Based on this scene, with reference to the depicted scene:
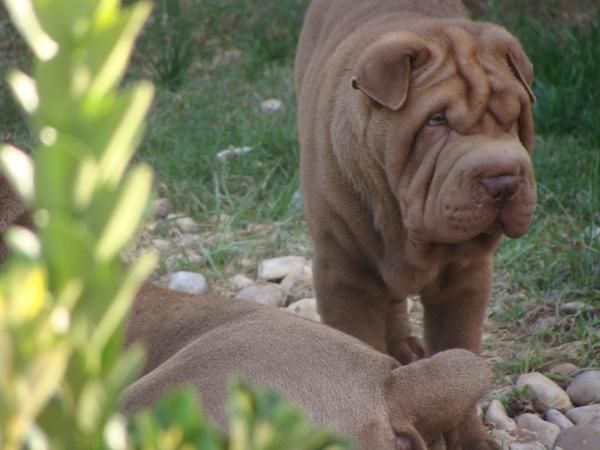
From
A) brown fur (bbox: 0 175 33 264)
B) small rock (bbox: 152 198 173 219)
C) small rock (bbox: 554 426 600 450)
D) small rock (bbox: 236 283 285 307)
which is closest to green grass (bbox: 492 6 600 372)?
small rock (bbox: 554 426 600 450)

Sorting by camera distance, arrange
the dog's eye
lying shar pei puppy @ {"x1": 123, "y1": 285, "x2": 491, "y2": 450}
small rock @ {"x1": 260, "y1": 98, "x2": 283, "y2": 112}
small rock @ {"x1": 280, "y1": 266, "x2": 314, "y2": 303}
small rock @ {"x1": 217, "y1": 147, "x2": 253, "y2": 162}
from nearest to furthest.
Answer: lying shar pei puppy @ {"x1": 123, "y1": 285, "x2": 491, "y2": 450} → the dog's eye → small rock @ {"x1": 280, "y1": 266, "x2": 314, "y2": 303} → small rock @ {"x1": 217, "y1": 147, "x2": 253, "y2": 162} → small rock @ {"x1": 260, "y1": 98, "x2": 283, "y2": 112}

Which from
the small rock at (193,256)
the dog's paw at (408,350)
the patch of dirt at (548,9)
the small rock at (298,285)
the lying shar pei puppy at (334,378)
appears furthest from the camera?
the patch of dirt at (548,9)

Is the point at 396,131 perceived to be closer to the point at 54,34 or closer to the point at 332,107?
the point at 332,107

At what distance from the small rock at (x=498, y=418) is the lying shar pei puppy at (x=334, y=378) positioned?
1019mm

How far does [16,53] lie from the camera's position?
6.09m

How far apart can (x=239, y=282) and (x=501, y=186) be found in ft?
6.71

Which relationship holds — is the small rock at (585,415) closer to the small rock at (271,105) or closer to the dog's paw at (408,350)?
the dog's paw at (408,350)

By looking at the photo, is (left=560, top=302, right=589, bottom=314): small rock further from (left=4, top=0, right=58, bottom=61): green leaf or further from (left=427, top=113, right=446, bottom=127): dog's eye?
(left=4, top=0, right=58, bottom=61): green leaf

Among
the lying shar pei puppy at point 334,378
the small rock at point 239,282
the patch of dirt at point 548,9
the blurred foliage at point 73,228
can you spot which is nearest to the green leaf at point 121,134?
the blurred foliage at point 73,228

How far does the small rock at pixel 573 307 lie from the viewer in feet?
14.9

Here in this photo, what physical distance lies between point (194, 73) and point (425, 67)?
413cm

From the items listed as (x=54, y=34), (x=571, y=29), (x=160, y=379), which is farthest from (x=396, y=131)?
(x=571, y=29)

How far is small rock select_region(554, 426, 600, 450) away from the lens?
3.44 metres

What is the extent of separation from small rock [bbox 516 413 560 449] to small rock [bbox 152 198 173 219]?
96.3 inches
